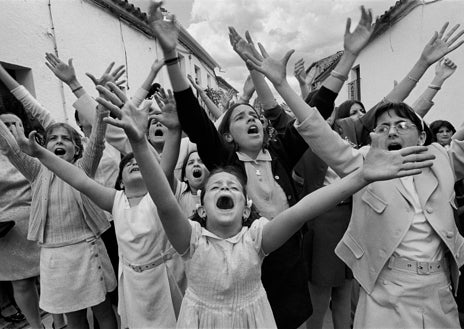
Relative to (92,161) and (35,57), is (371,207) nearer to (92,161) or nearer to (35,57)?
(92,161)

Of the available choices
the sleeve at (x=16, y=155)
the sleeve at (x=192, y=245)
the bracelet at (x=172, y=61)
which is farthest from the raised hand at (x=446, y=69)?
the sleeve at (x=16, y=155)

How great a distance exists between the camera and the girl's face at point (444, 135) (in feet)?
10.7

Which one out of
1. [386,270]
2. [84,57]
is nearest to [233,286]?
[386,270]

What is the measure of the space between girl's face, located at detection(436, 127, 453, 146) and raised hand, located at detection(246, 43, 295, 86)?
2497 mm

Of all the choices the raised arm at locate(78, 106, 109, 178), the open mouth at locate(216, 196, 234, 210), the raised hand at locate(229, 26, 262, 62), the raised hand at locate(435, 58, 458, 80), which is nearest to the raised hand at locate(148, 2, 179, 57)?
the raised hand at locate(229, 26, 262, 62)

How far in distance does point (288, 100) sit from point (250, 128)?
491mm

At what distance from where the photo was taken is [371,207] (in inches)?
58.0

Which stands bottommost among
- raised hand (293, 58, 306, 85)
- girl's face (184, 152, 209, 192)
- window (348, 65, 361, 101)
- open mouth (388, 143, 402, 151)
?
girl's face (184, 152, 209, 192)

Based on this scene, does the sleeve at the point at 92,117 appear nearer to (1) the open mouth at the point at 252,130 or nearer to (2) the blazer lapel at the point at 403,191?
(1) the open mouth at the point at 252,130

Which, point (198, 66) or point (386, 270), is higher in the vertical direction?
point (198, 66)

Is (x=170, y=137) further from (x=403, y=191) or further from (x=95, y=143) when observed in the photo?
(x=403, y=191)

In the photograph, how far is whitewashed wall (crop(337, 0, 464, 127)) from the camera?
562 cm

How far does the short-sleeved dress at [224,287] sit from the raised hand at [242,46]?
3.05 feet

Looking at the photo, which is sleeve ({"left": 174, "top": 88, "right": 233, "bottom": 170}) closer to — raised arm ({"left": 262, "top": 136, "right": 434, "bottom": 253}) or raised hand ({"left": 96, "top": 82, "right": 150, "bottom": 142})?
raised hand ({"left": 96, "top": 82, "right": 150, "bottom": 142})
